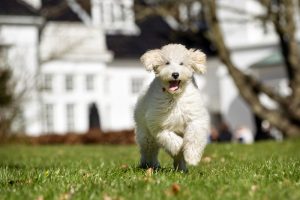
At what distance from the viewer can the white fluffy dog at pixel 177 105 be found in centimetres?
789

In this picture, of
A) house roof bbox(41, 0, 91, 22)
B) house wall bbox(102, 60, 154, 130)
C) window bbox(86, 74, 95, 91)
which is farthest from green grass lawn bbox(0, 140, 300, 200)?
house wall bbox(102, 60, 154, 130)

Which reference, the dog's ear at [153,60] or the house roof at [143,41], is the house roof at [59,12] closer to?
the house roof at [143,41]

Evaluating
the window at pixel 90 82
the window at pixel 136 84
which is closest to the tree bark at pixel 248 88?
the window at pixel 90 82

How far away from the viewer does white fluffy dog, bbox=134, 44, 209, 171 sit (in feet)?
25.9

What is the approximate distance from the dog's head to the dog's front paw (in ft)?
2.02

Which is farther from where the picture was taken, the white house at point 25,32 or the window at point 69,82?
the window at point 69,82

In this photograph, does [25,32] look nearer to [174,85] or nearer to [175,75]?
[174,85]

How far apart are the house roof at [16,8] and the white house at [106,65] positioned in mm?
145

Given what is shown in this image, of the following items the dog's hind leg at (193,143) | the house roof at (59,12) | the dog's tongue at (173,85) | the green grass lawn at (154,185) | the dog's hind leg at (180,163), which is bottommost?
the dog's hind leg at (180,163)

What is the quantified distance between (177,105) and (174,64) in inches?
17.0

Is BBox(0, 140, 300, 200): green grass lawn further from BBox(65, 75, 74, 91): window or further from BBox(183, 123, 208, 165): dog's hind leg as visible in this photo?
BBox(65, 75, 74, 91): window

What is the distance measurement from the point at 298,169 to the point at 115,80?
40021mm

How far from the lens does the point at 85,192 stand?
6.20 metres

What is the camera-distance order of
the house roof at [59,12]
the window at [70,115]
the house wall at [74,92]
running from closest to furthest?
the house roof at [59,12] < the house wall at [74,92] < the window at [70,115]
